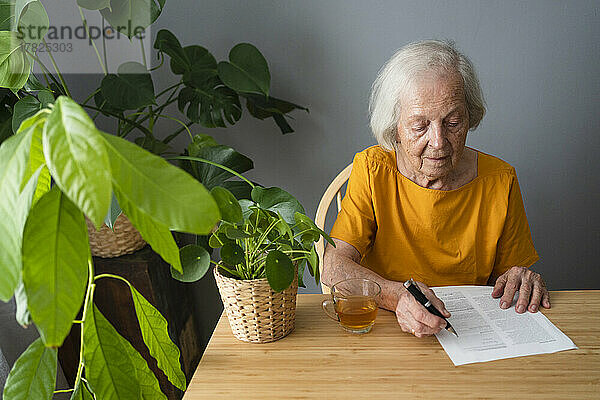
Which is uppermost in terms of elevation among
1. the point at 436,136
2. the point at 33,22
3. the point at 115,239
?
the point at 33,22

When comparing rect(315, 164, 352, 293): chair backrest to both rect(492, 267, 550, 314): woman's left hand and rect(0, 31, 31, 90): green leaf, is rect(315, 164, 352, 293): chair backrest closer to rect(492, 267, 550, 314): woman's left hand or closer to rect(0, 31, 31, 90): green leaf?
rect(492, 267, 550, 314): woman's left hand

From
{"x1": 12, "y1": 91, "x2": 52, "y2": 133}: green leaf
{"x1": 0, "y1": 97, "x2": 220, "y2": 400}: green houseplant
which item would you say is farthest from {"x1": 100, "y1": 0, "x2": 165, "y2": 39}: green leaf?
{"x1": 0, "y1": 97, "x2": 220, "y2": 400}: green houseplant

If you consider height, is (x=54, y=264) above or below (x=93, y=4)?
below

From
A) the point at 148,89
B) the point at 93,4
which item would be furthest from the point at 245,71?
the point at 93,4

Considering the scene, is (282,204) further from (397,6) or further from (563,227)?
(563,227)

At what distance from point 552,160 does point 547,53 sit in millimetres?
404

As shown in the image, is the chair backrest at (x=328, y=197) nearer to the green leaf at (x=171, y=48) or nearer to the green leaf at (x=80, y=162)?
the green leaf at (x=171, y=48)

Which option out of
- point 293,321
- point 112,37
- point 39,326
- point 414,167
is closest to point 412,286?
point 293,321

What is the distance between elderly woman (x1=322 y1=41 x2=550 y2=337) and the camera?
57.4 inches

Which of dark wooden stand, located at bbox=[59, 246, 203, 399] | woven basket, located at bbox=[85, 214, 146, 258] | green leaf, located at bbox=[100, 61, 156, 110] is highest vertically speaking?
green leaf, located at bbox=[100, 61, 156, 110]

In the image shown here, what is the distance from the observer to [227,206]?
0.99 m

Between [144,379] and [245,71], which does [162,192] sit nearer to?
[144,379]

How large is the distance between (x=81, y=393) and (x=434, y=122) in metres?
1.03

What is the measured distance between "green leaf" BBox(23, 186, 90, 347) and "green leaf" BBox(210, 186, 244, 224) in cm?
39
